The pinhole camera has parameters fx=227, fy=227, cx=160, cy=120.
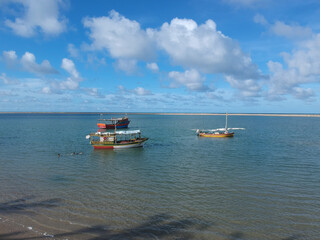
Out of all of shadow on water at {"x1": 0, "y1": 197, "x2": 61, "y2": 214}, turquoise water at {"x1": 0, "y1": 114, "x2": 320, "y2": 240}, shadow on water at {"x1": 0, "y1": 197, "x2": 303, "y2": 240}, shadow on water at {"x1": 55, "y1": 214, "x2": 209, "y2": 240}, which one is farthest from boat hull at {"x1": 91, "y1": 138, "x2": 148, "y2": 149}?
shadow on water at {"x1": 55, "y1": 214, "x2": 209, "y2": 240}

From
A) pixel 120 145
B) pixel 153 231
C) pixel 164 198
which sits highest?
pixel 120 145

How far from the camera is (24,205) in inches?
647

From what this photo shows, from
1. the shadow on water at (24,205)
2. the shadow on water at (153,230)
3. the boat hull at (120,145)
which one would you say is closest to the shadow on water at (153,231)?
the shadow on water at (153,230)

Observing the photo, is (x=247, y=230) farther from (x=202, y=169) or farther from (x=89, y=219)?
(x=202, y=169)

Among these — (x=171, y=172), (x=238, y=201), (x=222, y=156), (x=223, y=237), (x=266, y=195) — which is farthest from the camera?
(x=222, y=156)

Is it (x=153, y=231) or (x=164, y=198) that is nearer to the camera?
(x=153, y=231)

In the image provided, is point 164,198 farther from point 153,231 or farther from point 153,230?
point 153,231

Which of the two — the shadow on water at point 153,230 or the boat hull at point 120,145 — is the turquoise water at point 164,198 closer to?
the shadow on water at point 153,230

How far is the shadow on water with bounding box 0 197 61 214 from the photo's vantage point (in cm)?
1560

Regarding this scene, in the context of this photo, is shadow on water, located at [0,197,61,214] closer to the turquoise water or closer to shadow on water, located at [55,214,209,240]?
the turquoise water

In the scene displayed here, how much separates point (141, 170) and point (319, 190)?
696 inches

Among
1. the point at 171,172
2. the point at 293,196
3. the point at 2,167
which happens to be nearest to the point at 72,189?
the point at 171,172

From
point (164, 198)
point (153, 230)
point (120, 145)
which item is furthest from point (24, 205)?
point (120, 145)

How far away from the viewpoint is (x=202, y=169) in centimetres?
2700
